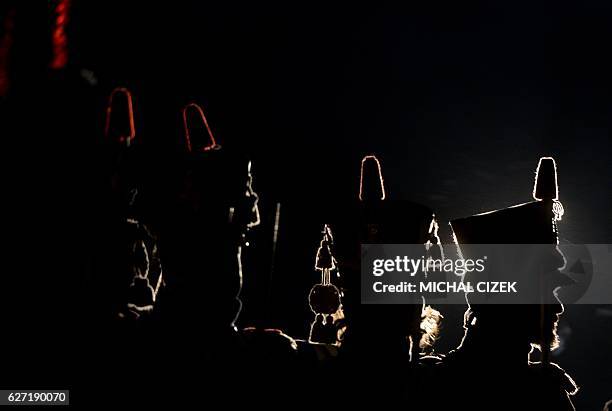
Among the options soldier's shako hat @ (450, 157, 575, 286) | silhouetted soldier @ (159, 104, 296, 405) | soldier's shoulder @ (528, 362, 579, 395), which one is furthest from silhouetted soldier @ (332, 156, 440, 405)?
soldier's shoulder @ (528, 362, 579, 395)

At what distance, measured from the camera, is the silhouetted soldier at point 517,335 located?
5949 millimetres

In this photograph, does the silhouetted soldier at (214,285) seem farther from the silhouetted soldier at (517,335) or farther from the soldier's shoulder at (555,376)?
the soldier's shoulder at (555,376)

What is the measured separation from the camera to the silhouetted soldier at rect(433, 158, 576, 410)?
5949 mm

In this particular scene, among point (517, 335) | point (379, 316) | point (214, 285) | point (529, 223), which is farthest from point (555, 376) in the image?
point (214, 285)

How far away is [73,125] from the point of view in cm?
733

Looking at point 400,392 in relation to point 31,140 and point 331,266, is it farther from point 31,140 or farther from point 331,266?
point 31,140

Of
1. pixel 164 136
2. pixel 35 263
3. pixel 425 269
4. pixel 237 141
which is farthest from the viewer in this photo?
pixel 237 141

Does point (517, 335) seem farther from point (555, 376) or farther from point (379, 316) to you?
point (379, 316)

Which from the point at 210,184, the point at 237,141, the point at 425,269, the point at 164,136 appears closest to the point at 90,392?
the point at 210,184

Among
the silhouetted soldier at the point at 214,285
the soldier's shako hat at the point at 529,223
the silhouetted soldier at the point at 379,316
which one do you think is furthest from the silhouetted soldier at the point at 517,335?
the silhouetted soldier at the point at 214,285

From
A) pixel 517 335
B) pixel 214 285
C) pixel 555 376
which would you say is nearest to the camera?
pixel 555 376

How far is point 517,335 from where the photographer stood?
20.2 ft

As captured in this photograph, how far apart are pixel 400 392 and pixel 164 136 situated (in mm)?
8786

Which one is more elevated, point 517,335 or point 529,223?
point 529,223
